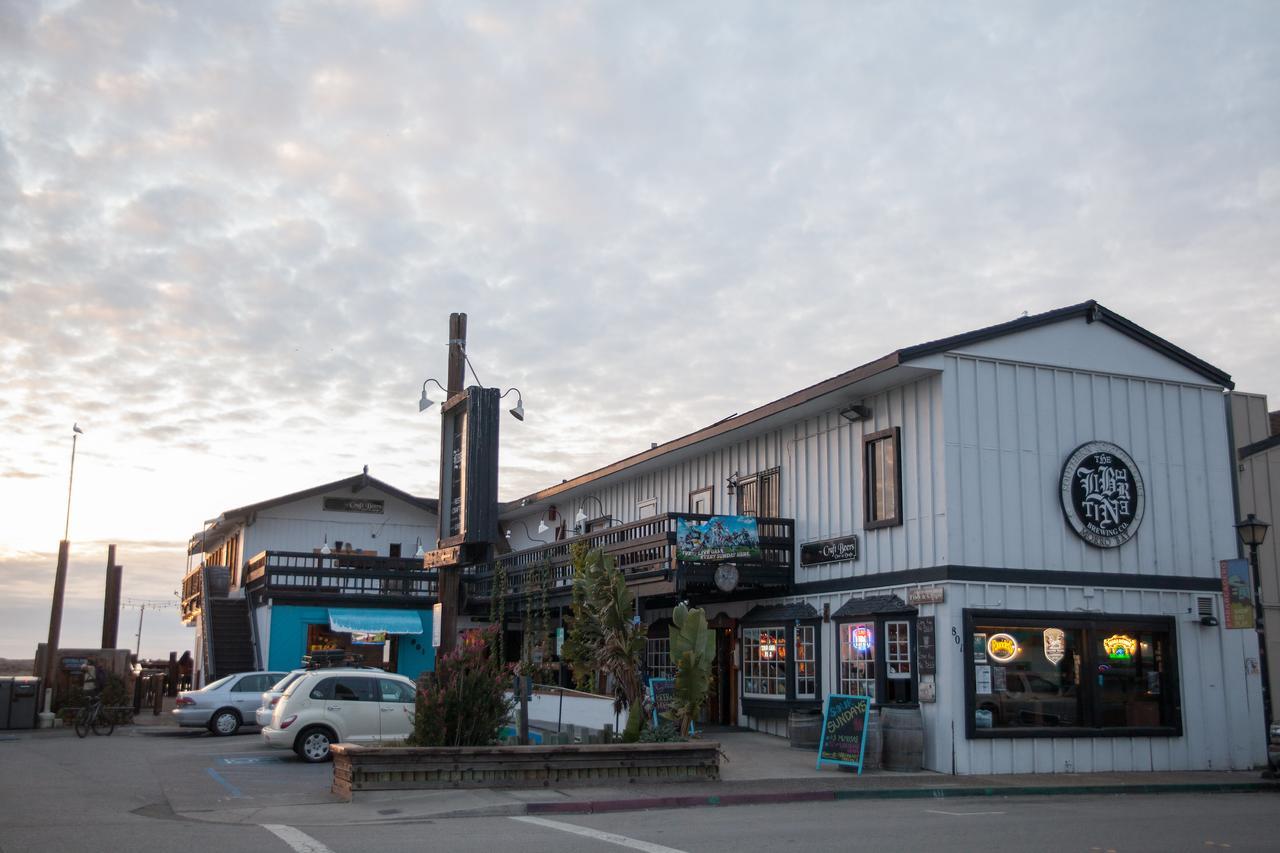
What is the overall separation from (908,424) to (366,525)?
85.2ft

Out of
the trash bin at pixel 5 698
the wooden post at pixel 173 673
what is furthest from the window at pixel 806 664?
the wooden post at pixel 173 673

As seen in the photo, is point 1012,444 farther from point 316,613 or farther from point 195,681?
point 195,681

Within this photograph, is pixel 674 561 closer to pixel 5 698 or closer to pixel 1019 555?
pixel 1019 555

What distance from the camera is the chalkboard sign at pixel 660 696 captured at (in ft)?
61.1

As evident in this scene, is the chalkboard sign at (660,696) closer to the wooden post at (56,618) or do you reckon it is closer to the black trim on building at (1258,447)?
the black trim on building at (1258,447)

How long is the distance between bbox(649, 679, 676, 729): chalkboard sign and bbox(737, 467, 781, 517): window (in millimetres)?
4860

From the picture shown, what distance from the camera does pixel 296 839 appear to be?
36.1 feet

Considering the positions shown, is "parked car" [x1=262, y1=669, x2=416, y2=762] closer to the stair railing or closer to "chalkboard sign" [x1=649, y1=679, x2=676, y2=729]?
"chalkboard sign" [x1=649, y1=679, x2=676, y2=729]

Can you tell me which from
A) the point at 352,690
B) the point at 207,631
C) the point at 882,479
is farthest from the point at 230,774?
the point at 207,631

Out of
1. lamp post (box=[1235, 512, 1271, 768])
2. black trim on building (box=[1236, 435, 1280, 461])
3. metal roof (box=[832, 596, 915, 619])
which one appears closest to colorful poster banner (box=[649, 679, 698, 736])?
metal roof (box=[832, 596, 915, 619])

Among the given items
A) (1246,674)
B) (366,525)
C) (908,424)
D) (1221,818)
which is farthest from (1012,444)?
A: (366,525)

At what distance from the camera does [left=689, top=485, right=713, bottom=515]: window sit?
26.8 meters

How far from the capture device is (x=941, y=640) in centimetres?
1841

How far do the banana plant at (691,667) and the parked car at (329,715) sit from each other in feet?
14.9
